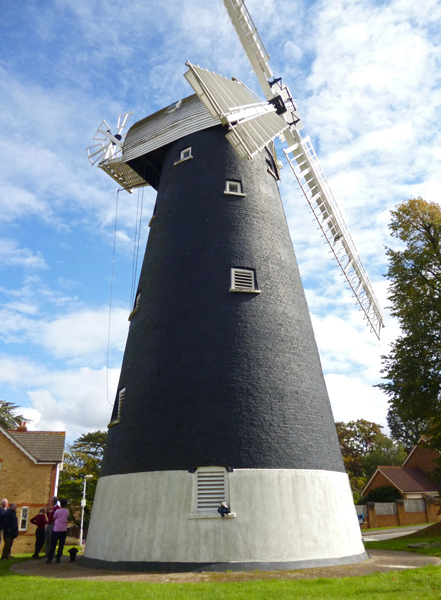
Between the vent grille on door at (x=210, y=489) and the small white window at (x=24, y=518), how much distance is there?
19204mm

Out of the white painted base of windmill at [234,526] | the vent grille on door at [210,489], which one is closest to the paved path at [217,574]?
the white painted base of windmill at [234,526]

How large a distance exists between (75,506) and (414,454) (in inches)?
1239

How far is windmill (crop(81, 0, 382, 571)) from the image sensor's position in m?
11.3

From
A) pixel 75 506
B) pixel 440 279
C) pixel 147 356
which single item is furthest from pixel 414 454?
pixel 147 356

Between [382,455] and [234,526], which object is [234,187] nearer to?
[234,526]

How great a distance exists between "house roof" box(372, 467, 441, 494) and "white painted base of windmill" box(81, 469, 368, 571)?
2962 centimetres

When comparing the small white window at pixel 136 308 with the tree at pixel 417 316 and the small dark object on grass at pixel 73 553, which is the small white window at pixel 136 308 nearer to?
the small dark object on grass at pixel 73 553

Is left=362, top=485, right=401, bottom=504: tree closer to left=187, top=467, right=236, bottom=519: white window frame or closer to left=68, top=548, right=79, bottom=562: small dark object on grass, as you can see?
left=68, top=548, right=79, bottom=562: small dark object on grass

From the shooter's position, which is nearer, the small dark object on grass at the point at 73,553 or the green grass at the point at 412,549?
the small dark object on grass at the point at 73,553

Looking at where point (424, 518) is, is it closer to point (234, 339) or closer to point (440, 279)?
point (440, 279)

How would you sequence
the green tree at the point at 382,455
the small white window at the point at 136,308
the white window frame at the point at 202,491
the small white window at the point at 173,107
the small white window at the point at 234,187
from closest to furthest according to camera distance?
the white window frame at the point at 202,491 → the small white window at the point at 136,308 → the small white window at the point at 234,187 → the small white window at the point at 173,107 → the green tree at the point at 382,455

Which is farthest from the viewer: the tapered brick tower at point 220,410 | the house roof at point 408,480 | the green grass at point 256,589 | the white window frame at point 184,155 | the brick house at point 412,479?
the house roof at point 408,480

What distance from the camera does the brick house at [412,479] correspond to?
3847 centimetres

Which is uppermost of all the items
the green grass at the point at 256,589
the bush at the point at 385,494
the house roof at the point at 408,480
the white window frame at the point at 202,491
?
the house roof at the point at 408,480
